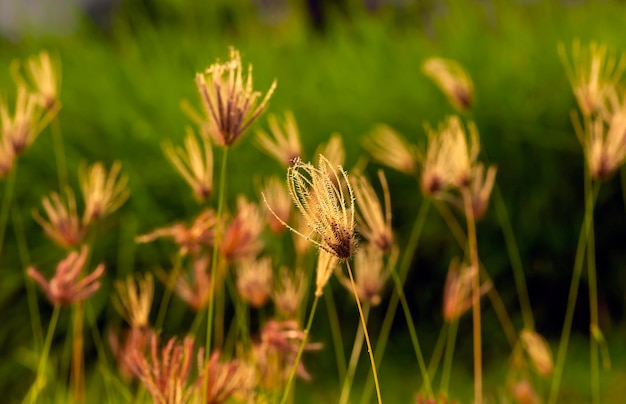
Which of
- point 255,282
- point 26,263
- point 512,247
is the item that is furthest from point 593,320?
point 26,263

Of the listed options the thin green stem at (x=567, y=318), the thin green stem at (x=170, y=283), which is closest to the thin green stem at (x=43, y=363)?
the thin green stem at (x=170, y=283)

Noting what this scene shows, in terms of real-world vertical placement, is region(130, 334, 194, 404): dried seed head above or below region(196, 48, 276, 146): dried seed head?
below

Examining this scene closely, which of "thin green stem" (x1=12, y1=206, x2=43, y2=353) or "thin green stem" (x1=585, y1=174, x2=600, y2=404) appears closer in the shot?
"thin green stem" (x1=585, y1=174, x2=600, y2=404)

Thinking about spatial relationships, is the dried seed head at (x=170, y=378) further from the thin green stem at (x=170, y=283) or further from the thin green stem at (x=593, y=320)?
the thin green stem at (x=593, y=320)

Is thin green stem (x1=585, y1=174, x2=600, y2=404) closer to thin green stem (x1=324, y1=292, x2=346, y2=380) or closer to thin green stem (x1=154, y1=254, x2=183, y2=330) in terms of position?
thin green stem (x1=324, y1=292, x2=346, y2=380)

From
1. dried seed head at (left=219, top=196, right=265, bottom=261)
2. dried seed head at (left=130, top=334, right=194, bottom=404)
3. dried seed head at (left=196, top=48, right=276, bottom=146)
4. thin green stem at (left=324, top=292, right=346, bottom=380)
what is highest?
dried seed head at (left=196, top=48, right=276, bottom=146)

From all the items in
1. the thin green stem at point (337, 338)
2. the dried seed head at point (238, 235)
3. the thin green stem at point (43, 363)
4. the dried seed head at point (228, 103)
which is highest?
the dried seed head at point (228, 103)

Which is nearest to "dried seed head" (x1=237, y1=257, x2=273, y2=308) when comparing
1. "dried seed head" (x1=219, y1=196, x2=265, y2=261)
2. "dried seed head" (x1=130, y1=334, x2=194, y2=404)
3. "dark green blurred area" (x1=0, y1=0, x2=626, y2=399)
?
"dried seed head" (x1=219, y1=196, x2=265, y2=261)

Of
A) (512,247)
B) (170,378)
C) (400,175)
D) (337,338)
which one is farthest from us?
(400,175)

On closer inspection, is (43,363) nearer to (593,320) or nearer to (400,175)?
(593,320)
